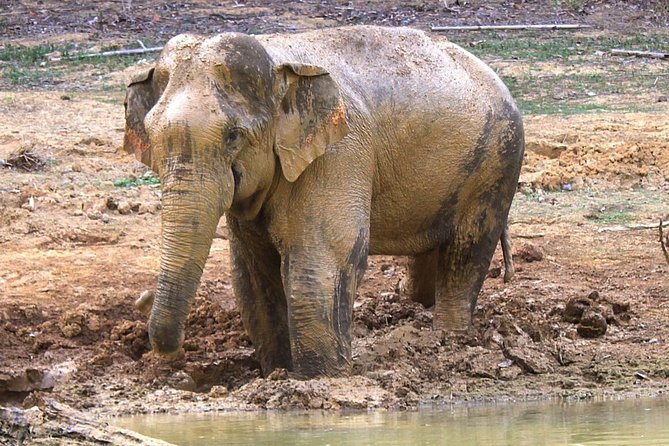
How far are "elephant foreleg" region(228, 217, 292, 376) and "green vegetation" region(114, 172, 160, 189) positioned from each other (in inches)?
183

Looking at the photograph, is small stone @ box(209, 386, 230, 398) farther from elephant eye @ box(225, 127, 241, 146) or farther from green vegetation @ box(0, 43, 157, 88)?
green vegetation @ box(0, 43, 157, 88)

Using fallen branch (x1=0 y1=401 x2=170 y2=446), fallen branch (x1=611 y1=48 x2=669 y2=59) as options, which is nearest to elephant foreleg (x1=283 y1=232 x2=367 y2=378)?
fallen branch (x1=0 y1=401 x2=170 y2=446)

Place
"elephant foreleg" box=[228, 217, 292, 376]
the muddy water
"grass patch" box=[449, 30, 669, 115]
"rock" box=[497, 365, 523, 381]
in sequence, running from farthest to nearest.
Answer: "grass patch" box=[449, 30, 669, 115] < "elephant foreleg" box=[228, 217, 292, 376] < "rock" box=[497, 365, 523, 381] < the muddy water

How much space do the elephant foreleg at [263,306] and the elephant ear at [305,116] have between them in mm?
1068

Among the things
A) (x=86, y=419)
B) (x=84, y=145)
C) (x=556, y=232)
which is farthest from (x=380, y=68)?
(x=84, y=145)

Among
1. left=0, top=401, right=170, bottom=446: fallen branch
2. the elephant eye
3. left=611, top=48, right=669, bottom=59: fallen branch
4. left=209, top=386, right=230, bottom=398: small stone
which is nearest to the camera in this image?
left=0, top=401, right=170, bottom=446: fallen branch

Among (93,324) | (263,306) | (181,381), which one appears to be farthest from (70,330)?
(263,306)

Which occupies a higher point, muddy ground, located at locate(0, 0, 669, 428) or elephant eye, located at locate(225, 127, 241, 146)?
elephant eye, located at locate(225, 127, 241, 146)

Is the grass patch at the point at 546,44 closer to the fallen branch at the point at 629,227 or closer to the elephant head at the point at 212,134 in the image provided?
the fallen branch at the point at 629,227

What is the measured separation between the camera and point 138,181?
14039 mm

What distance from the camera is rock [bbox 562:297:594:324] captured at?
1034 cm

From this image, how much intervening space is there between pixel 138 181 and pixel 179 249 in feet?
20.6

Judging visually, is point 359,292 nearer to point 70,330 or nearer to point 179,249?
point 70,330

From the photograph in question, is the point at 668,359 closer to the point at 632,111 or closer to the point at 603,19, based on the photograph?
the point at 632,111
